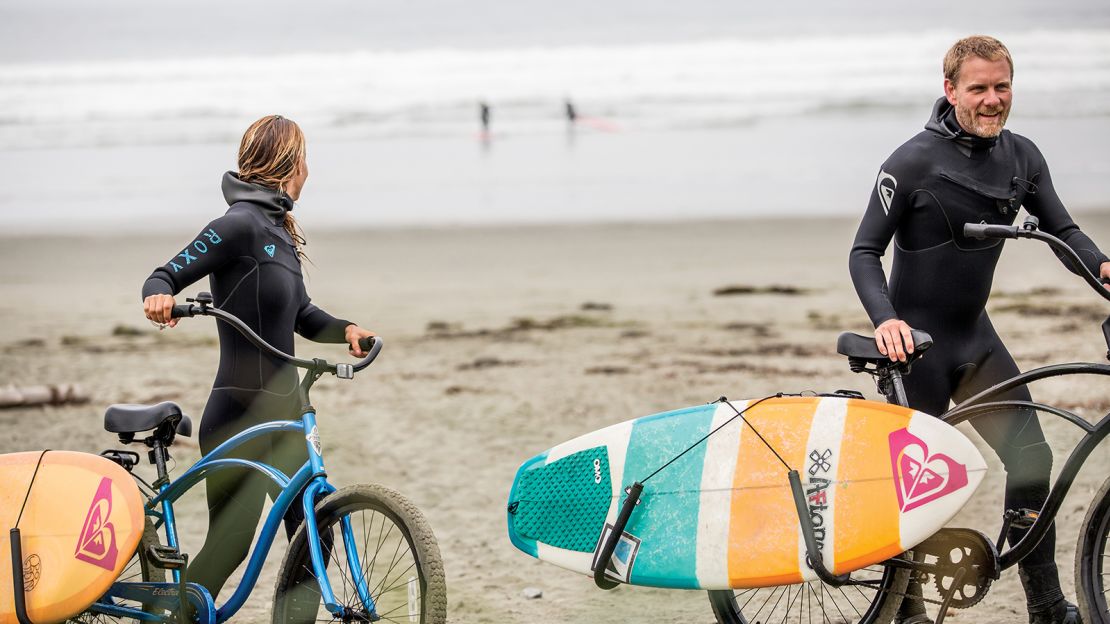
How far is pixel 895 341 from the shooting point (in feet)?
10.6

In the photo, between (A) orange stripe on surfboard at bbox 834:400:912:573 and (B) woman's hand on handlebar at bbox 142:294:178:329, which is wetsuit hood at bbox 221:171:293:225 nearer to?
(B) woman's hand on handlebar at bbox 142:294:178:329

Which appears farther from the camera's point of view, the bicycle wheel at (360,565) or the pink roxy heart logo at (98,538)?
the pink roxy heart logo at (98,538)

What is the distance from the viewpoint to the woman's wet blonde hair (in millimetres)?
3500

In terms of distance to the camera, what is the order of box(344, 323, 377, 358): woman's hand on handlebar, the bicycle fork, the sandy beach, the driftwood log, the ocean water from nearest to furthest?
the bicycle fork → box(344, 323, 377, 358): woman's hand on handlebar → the sandy beach → the driftwood log → the ocean water

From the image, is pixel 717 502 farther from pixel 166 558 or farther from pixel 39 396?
pixel 39 396

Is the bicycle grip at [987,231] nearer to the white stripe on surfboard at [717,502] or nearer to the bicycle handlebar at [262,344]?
the white stripe on surfboard at [717,502]

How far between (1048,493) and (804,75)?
33.1 metres

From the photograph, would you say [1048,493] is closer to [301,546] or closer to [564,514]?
[564,514]

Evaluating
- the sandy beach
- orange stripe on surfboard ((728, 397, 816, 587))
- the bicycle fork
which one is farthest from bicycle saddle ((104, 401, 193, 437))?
orange stripe on surfboard ((728, 397, 816, 587))

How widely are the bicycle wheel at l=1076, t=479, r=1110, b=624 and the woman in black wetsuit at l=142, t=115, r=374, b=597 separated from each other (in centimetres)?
215

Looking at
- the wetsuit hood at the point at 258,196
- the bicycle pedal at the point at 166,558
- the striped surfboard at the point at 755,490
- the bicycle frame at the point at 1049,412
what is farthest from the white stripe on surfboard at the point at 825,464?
the bicycle pedal at the point at 166,558

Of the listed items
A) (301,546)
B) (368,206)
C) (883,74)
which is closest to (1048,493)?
(301,546)

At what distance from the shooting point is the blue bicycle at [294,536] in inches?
124

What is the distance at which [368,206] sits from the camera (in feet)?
57.4
